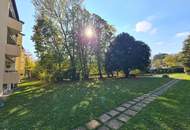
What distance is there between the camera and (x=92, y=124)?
5.46 metres

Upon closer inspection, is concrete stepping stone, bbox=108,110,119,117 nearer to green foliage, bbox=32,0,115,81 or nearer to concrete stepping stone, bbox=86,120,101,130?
concrete stepping stone, bbox=86,120,101,130

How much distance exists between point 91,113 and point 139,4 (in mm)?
13947

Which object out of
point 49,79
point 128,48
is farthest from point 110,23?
point 49,79

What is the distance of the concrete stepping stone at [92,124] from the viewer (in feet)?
17.1

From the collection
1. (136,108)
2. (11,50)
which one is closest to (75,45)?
(11,50)

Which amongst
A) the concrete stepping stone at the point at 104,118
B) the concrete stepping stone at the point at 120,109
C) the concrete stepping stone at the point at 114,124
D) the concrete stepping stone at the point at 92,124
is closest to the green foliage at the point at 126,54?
the concrete stepping stone at the point at 120,109

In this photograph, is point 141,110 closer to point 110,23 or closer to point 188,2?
point 188,2

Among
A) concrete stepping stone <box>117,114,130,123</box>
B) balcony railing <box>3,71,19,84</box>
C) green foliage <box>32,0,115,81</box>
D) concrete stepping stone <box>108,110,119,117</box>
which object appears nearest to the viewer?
concrete stepping stone <box>117,114,130,123</box>

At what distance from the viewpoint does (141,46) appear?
2700 cm

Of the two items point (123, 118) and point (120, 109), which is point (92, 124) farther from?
point (120, 109)

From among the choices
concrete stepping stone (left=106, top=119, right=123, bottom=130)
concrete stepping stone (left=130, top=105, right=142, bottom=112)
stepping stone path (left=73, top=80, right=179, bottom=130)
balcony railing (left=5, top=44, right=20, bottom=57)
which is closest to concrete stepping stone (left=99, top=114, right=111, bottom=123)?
stepping stone path (left=73, top=80, right=179, bottom=130)

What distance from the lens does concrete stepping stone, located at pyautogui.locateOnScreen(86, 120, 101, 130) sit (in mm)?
5215

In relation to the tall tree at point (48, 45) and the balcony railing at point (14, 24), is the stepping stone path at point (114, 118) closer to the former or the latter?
the balcony railing at point (14, 24)

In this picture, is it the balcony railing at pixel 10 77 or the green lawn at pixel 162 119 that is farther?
the balcony railing at pixel 10 77
